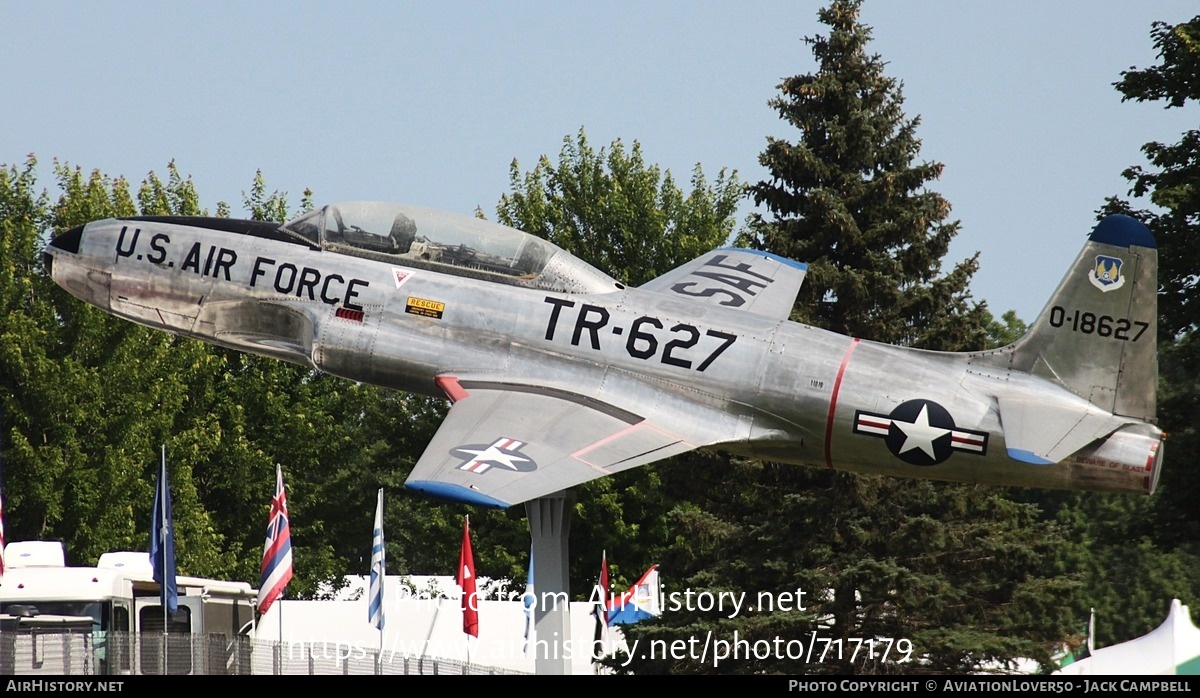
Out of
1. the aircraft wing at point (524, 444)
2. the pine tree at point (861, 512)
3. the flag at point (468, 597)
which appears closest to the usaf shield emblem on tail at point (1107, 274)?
the aircraft wing at point (524, 444)

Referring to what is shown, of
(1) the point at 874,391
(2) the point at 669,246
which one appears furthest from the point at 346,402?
(1) the point at 874,391

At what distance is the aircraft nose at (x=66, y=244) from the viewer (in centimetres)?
1841

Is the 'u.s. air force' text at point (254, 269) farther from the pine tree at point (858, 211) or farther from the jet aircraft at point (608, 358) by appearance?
the pine tree at point (858, 211)

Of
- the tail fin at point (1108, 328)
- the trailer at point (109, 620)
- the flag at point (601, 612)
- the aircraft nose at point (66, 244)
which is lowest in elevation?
the flag at point (601, 612)

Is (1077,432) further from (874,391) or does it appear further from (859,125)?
(859,125)

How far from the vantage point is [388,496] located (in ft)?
202

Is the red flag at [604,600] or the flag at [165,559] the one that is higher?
the flag at [165,559]

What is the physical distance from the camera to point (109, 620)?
62.3ft

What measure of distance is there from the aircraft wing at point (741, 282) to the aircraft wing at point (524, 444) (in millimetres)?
2289

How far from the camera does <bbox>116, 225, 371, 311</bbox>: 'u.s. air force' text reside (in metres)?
16.9

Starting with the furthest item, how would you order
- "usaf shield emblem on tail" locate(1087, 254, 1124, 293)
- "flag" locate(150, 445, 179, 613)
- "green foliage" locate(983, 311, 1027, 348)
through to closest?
"green foliage" locate(983, 311, 1027, 348) → "flag" locate(150, 445, 179, 613) → "usaf shield emblem on tail" locate(1087, 254, 1124, 293)

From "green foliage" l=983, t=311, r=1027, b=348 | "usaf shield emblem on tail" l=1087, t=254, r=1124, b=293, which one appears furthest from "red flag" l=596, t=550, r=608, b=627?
"green foliage" l=983, t=311, r=1027, b=348

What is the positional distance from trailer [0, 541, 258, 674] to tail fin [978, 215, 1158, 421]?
35.1 ft

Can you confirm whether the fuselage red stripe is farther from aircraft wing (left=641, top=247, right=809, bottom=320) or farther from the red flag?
the red flag
